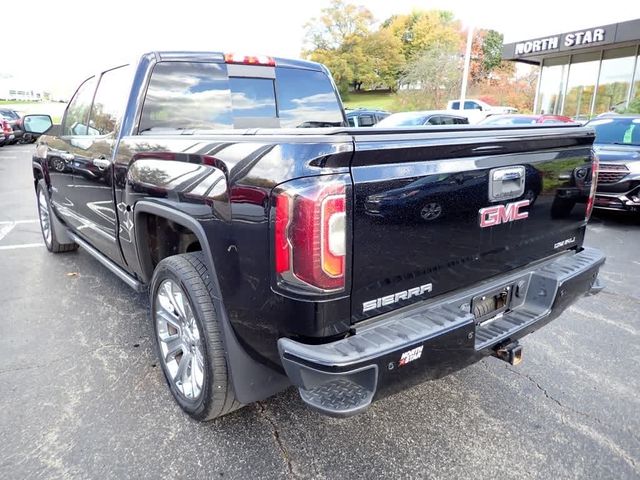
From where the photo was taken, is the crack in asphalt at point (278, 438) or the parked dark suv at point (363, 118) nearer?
the crack in asphalt at point (278, 438)

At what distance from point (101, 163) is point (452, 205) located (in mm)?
2385

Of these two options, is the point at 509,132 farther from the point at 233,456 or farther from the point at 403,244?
the point at 233,456

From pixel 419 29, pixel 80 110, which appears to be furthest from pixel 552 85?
pixel 419 29

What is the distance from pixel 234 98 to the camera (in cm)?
350

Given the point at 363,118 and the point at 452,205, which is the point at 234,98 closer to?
the point at 452,205

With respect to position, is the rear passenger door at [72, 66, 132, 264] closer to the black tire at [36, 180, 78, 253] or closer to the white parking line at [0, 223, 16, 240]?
the black tire at [36, 180, 78, 253]

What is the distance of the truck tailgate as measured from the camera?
6.18ft

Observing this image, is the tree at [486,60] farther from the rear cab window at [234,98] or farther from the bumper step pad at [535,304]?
the bumper step pad at [535,304]

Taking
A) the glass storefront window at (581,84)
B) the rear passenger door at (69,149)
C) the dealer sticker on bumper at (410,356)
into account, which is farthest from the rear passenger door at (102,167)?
the glass storefront window at (581,84)

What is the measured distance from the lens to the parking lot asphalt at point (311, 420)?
7.52ft

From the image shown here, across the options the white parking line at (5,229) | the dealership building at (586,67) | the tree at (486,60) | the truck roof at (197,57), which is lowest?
the white parking line at (5,229)

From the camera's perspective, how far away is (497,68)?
145ft

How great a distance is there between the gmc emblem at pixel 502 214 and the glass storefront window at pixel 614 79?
66.4 feet

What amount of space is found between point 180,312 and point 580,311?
11.2ft
